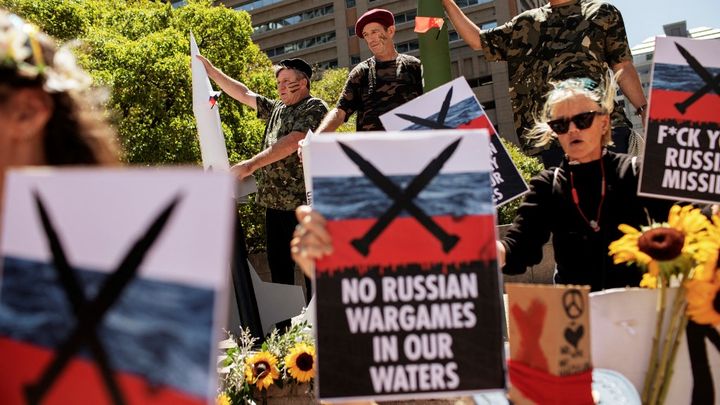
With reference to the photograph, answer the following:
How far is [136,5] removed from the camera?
20.7m

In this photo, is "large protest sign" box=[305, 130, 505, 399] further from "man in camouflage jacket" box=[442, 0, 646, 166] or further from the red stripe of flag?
"man in camouflage jacket" box=[442, 0, 646, 166]

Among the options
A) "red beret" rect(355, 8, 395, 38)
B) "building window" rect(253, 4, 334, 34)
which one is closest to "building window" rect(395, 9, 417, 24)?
"building window" rect(253, 4, 334, 34)

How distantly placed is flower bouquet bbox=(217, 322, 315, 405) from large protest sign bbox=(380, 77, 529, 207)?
1300mm

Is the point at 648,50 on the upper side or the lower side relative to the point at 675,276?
upper

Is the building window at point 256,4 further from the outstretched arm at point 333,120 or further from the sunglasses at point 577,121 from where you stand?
the sunglasses at point 577,121

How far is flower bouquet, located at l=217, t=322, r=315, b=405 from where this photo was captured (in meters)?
3.72

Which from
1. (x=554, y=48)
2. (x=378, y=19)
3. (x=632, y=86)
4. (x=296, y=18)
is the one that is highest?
(x=296, y=18)

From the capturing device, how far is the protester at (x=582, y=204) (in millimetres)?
2678

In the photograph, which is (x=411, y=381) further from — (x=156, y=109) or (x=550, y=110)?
(x=156, y=109)

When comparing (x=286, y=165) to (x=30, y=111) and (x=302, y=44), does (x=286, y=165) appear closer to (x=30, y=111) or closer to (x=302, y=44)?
(x=30, y=111)

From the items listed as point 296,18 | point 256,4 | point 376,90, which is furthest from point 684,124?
point 256,4

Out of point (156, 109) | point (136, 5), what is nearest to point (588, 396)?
point (156, 109)

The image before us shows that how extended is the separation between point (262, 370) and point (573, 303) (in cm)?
232

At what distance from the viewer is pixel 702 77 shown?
283 centimetres
